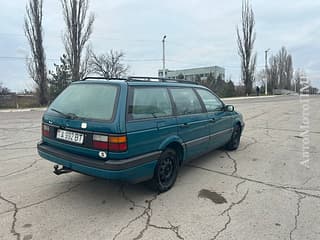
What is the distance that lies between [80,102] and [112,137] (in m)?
0.87

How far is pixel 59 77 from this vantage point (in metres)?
25.4

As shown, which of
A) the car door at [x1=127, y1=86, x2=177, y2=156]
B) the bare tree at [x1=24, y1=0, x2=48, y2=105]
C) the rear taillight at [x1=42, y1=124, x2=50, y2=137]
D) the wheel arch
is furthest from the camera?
the bare tree at [x1=24, y1=0, x2=48, y2=105]

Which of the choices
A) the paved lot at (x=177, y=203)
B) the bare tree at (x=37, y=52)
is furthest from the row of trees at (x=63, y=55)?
the paved lot at (x=177, y=203)

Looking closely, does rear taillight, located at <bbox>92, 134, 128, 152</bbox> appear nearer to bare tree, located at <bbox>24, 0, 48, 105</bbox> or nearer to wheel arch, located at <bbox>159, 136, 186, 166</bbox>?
wheel arch, located at <bbox>159, 136, 186, 166</bbox>

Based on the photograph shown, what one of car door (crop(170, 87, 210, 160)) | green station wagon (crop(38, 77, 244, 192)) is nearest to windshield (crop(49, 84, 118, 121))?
green station wagon (crop(38, 77, 244, 192))

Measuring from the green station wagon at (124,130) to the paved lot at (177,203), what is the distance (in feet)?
1.37

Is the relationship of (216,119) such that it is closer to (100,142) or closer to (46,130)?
(100,142)

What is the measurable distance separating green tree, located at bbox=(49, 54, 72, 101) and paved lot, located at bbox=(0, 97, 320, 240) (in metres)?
21.3

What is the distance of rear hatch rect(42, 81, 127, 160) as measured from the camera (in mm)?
3021

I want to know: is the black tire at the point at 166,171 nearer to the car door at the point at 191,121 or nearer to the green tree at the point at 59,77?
the car door at the point at 191,121

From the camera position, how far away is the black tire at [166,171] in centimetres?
363

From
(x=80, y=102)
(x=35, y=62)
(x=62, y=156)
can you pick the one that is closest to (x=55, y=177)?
(x=62, y=156)

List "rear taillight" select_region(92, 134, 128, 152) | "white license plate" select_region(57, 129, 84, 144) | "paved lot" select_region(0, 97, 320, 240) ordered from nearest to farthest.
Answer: "paved lot" select_region(0, 97, 320, 240), "rear taillight" select_region(92, 134, 128, 152), "white license plate" select_region(57, 129, 84, 144)

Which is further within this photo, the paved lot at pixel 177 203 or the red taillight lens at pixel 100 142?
the red taillight lens at pixel 100 142
